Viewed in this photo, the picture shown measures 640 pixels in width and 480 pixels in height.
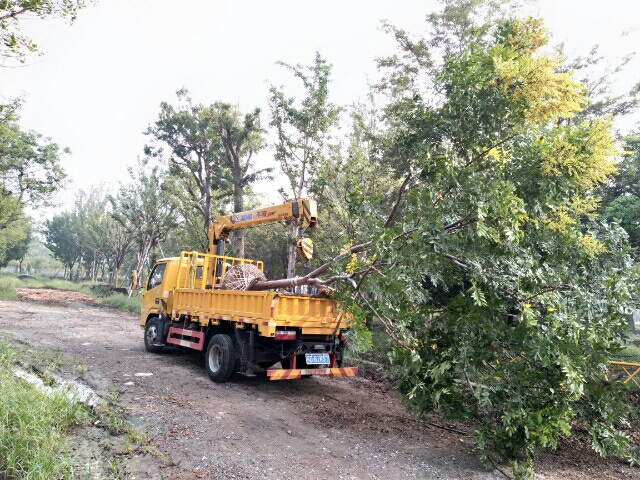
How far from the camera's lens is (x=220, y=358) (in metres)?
7.79

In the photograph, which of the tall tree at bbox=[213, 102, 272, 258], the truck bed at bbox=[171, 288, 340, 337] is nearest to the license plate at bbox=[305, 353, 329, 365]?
the truck bed at bbox=[171, 288, 340, 337]

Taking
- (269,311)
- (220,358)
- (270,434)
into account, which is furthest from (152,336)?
(270,434)

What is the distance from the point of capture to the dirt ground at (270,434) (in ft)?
14.4

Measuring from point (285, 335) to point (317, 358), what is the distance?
2.34 ft

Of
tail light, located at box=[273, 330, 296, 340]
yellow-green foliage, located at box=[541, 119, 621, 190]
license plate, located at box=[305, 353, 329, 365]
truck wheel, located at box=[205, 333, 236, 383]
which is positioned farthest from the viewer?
truck wheel, located at box=[205, 333, 236, 383]

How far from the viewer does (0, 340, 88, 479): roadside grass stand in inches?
149

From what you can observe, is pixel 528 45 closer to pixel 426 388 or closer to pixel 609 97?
pixel 426 388

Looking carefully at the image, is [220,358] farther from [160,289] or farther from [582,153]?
[582,153]

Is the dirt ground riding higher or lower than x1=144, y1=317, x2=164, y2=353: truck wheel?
lower

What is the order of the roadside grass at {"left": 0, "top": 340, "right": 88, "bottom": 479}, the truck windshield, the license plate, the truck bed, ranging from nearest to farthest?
1. the roadside grass at {"left": 0, "top": 340, "right": 88, "bottom": 479}
2. the truck bed
3. the license plate
4. the truck windshield

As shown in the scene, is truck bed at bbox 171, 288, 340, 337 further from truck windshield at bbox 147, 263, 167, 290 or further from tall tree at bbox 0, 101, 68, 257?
tall tree at bbox 0, 101, 68, 257

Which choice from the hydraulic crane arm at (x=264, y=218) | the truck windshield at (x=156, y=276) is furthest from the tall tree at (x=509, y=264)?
the truck windshield at (x=156, y=276)

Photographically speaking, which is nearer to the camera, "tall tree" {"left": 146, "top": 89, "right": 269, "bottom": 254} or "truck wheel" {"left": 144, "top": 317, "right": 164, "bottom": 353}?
"truck wheel" {"left": 144, "top": 317, "right": 164, "bottom": 353}

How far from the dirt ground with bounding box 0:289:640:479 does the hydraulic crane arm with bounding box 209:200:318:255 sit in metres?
2.97
